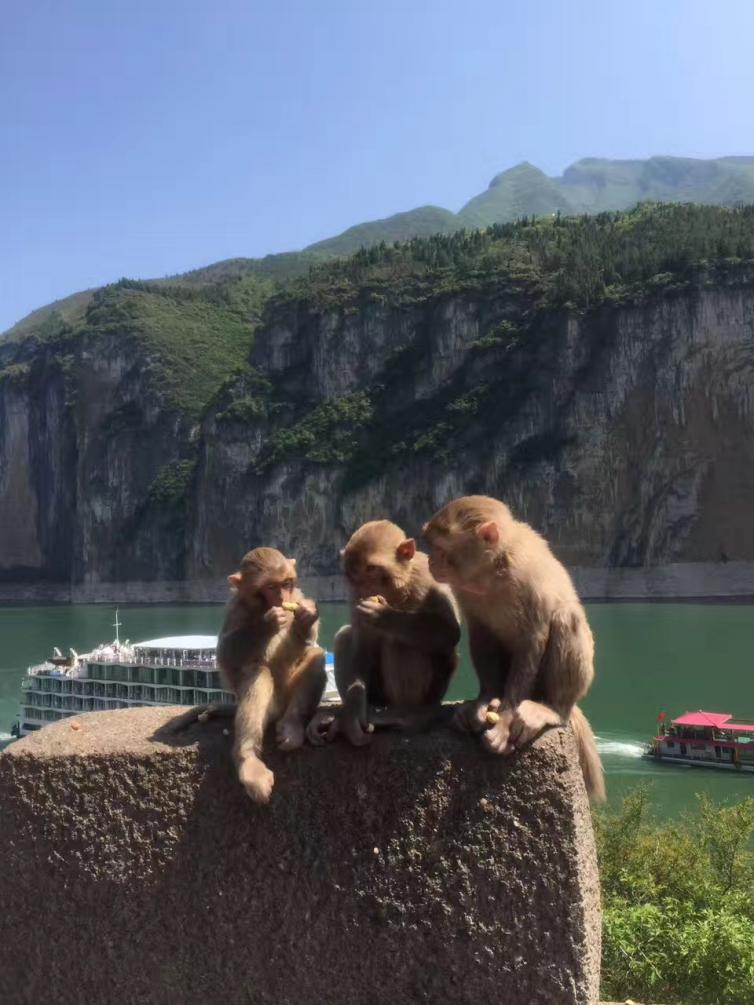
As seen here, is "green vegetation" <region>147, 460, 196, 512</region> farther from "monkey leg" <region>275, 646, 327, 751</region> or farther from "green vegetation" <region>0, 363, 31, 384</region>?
"monkey leg" <region>275, 646, 327, 751</region>

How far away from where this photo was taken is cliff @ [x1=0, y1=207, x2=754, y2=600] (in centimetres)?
6525

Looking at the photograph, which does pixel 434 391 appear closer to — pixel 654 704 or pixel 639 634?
pixel 639 634

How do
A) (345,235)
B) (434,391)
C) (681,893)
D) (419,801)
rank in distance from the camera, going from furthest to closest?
(345,235) < (434,391) < (681,893) < (419,801)

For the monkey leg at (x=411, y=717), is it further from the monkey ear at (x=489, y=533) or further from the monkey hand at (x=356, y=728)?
the monkey ear at (x=489, y=533)

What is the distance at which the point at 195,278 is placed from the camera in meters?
137

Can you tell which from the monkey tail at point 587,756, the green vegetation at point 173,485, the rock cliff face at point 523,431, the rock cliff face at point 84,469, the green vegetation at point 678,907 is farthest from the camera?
the rock cliff face at point 84,469

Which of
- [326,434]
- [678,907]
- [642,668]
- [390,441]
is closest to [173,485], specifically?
[326,434]

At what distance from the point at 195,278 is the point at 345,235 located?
164ft

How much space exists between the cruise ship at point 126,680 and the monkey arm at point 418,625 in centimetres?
1742

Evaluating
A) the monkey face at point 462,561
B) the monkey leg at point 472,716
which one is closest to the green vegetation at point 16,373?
the monkey face at point 462,561

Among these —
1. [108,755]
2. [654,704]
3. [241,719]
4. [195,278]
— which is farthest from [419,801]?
[195,278]

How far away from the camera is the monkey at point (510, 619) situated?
125 inches

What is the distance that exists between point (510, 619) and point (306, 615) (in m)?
0.73

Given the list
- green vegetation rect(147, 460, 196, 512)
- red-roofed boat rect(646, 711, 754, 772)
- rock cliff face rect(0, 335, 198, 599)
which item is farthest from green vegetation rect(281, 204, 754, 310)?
red-roofed boat rect(646, 711, 754, 772)
